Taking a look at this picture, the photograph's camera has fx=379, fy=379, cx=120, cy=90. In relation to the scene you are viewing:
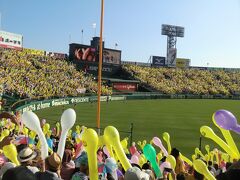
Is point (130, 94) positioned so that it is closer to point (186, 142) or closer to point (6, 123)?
point (186, 142)

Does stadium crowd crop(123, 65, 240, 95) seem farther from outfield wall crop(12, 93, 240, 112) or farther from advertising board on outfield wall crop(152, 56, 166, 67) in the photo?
advertising board on outfield wall crop(152, 56, 166, 67)

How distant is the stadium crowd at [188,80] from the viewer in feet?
231

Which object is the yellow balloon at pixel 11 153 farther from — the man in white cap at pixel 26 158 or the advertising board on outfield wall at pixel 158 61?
the advertising board on outfield wall at pixel 158 61

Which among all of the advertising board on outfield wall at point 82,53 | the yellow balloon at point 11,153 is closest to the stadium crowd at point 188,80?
the advertising board on outfield wall at point 82,53

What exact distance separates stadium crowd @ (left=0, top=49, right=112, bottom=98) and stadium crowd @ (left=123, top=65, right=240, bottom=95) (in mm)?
14979

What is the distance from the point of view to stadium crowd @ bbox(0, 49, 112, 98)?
125 ft

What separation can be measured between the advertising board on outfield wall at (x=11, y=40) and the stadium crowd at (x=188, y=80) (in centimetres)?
1964

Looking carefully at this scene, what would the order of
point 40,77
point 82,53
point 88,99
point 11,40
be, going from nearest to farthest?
1. point 40,77
2. point 88,99
3. point 82,53
4. point 11,40

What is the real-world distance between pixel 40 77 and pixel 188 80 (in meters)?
40.7

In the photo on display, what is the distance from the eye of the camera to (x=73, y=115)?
537cm

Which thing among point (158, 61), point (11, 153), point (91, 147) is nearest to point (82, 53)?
point (158, 61)

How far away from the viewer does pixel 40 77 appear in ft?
153

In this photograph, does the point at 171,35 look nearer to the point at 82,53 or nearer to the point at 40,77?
the point at 82,53

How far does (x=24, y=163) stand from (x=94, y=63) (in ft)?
184
